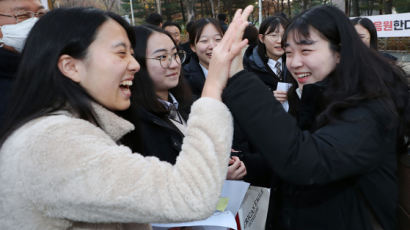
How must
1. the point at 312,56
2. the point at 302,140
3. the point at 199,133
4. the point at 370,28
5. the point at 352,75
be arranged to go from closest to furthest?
the point at 199,133, the point at 302,140, the point at 352,75, the point at 312,56, the point at 370,28

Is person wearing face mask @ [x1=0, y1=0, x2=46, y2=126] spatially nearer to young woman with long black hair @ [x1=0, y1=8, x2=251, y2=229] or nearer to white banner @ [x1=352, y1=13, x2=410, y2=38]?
young woman with long black hair @ [x1=0, y1=8, x2=251, y2=229]

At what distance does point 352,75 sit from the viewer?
4.37 ft

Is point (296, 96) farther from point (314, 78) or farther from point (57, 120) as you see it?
point (57, 120)

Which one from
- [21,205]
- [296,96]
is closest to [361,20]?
[296,96]

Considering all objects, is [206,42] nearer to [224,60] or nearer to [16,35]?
[16,35]

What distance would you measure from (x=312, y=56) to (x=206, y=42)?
230 cm

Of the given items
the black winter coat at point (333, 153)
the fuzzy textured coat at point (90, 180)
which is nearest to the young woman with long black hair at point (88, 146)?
the fuzzy textured coat at point (90, 180)

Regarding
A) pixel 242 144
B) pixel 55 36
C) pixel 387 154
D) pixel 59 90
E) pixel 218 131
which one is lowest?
pixel 242 144

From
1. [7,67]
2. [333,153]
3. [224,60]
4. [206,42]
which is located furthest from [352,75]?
[206,42]

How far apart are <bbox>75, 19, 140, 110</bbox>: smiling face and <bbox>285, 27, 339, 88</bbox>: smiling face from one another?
77cm

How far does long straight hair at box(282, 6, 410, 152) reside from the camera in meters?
1.25

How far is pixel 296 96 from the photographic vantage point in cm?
191

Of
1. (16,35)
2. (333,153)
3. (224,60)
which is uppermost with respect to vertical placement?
(16,35)

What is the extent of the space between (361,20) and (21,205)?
399 cm
